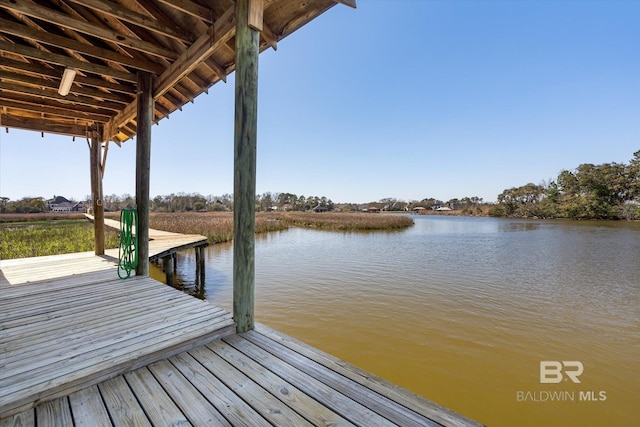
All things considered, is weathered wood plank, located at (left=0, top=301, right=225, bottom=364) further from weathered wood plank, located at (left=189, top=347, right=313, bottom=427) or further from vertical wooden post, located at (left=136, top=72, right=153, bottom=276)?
vertical wooden post, located at (left=136, top=72, right=153, bottom=276)

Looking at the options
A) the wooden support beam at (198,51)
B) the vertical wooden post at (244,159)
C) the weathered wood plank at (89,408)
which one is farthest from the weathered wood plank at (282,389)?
the wooden support beam at (198,51)

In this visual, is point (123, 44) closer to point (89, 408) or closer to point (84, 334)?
point (84, 334)

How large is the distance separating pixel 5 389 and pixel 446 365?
13.6 feet

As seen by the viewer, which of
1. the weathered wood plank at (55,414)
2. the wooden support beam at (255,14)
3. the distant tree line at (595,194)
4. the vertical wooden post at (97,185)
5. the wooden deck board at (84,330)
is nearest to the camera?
the weathered wood plank at (55,414)

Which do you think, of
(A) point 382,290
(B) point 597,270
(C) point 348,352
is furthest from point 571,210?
(C) point 348,352

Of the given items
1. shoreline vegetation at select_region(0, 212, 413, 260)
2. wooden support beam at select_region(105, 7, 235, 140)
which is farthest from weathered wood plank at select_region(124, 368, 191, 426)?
shoreline vegetation at select_region(0, 212, 413, 260)

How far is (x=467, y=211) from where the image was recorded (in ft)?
201

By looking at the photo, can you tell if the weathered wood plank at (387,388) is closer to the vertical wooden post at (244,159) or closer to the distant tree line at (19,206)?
the vertical wooden post at (244,159)

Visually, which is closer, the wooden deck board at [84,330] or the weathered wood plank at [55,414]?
the weathered wood plank at [55,414]

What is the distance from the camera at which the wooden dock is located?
1.37 m

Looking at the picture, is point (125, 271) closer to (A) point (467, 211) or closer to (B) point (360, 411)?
(B) point (360, 411)

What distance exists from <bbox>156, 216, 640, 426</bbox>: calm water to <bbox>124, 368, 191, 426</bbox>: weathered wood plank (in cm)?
262

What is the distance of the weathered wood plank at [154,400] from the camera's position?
4.40 ft

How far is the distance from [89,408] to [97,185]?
581 centimetres
